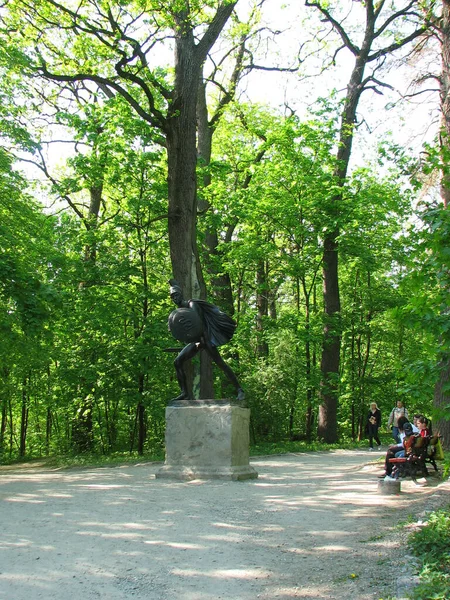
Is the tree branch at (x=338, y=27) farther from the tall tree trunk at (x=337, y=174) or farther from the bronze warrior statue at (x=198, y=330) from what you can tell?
the bronze warrior statue at (x=198, y=330)

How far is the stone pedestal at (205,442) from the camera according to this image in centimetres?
1029

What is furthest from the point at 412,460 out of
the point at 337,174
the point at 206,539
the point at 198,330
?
the point at 337,174

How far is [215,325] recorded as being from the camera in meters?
11.0

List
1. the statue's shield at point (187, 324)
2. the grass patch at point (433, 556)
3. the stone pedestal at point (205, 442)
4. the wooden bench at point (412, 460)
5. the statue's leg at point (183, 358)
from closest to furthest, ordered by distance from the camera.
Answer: the grass patch at point (433, 556) → the wooden bench at point (412, 460) → the stone pedestal at point (205, 442) → the statue's shield at point (187, 324) → the statue's leg at point (183, 358)

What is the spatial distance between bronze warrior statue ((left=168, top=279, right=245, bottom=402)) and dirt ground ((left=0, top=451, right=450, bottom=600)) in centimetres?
202

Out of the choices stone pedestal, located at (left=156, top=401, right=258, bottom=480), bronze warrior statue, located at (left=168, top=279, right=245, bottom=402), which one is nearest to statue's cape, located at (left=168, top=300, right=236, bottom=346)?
bronze warrior statue, located at (left=168, top=279, right=245, bottom=402)

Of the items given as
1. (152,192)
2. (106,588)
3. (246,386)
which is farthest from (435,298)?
(246,386)

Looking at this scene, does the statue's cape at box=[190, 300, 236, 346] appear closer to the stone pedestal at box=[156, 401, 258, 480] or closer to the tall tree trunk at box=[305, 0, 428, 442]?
the stone pedestal at box=[156, 401, 258, 480]

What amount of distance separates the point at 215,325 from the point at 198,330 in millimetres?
337

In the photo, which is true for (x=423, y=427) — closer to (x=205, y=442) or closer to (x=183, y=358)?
(x=205, y=442)

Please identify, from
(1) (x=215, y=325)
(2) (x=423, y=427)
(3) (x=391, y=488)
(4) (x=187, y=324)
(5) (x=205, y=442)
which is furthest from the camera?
(1) (x=215, y=325)

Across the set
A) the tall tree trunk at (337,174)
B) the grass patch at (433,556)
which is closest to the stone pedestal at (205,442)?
the grass patch at (433,556)

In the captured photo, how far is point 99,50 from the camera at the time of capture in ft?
49.3

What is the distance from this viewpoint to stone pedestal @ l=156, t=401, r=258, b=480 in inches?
405
